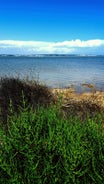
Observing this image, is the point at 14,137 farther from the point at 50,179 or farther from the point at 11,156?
the point at 50,179

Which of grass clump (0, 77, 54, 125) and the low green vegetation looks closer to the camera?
the low green vegetation

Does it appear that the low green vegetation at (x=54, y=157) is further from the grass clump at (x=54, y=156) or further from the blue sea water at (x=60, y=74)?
the blue sea water at (x=60, y=74)

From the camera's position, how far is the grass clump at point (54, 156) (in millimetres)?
3729

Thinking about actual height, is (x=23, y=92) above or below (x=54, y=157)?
Answer: below

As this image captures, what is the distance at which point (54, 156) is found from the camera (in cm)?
404

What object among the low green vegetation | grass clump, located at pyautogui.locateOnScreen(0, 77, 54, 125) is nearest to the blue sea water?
grass clump, located at pyautogui.locateOnScreen(0, 77, 54, 125)

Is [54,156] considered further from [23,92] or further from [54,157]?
[23,92]

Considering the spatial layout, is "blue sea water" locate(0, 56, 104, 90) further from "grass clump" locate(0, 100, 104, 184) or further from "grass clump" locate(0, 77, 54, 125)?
"grass clump" locate(0, 100, 104, 184)

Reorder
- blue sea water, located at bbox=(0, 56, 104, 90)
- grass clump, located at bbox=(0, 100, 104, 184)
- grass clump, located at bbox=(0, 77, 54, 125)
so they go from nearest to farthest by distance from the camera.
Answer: grass clump, located at bbox=(0, 100, 104, 184), grass clump, located at bbox=(0, 77, 54, 125), blue sea water, located at bbox=(0, 56, 104, 90)

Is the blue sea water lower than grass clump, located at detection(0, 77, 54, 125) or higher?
lower

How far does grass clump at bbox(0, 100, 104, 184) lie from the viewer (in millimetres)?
3729

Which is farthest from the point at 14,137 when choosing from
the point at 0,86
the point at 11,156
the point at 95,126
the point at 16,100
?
the point at 0,86

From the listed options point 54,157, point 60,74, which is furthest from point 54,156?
point 60,74

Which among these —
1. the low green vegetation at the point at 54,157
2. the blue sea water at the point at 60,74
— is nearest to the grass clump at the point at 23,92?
the blue sea water at the point at 60,74
